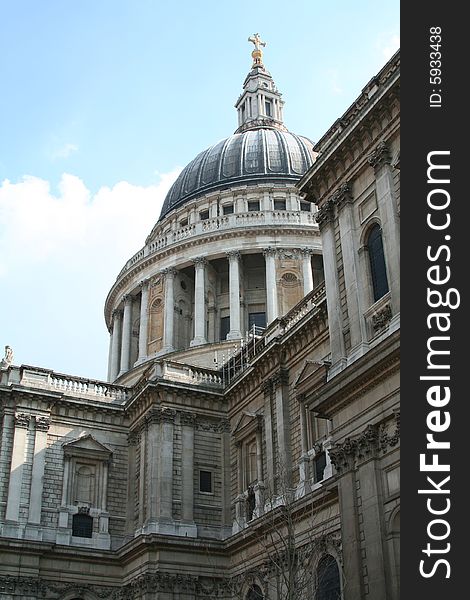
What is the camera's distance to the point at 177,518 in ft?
112

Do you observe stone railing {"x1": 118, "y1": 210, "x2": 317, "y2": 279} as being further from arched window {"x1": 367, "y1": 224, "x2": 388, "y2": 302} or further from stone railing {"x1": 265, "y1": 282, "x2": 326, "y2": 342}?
arched window {"x1": 367, "y1": 224, "x2": 388, "y2": 302}

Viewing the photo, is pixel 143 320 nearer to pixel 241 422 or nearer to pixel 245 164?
pixel 245 164

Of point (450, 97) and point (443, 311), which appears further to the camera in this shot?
point (450, 97)

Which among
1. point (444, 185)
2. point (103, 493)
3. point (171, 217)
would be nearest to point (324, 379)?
point (103, 493)

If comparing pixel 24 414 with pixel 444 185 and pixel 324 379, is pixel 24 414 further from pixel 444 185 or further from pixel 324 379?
pixel 444 185

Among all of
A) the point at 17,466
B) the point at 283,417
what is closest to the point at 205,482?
the point at 283,417

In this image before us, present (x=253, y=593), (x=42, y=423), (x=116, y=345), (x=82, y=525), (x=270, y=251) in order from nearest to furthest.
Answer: (x=253, y=593) < (x=82, y=525) < (x=42, y=423) < (x=270, y=251) < (x=116, y=345)

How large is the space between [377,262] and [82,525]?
2000cm

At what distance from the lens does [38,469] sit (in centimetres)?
3522

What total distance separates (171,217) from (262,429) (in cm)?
3067

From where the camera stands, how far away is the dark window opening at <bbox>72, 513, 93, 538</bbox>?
116ft

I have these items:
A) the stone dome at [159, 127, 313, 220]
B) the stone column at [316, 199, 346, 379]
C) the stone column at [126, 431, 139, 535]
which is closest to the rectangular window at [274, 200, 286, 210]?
the stone dome at [159, 127, 313, 220]

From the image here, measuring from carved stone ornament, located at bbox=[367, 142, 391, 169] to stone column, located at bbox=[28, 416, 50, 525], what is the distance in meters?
20.4

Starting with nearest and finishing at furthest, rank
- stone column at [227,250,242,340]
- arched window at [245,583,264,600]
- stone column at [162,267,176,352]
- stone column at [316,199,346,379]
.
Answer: stone column at [316,199,346,379], arched window at [245,583,264,600], stone column at [227,250,242,340], stone column at [162,267,176,352]
